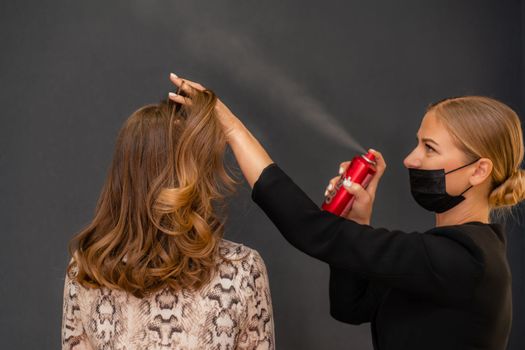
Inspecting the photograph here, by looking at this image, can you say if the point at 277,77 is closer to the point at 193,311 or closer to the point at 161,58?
the point at 161,58

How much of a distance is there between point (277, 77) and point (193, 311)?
1.19 metres

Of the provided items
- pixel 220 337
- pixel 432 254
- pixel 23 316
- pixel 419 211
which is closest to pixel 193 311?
pixel 220 337

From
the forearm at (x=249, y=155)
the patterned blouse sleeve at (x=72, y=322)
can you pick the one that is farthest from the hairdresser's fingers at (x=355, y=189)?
the patterned blouse sleeve at (x=72, y=322)

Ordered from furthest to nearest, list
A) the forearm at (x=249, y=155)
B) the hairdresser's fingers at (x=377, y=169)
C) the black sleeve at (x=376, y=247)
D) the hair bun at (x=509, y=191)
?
the hairdresser's fingers at (x=377, y=169) → the hair bun at (x=509, y=191) → the forearm at (x=249, y=155) → the black sleeve at (x=376, y=247)

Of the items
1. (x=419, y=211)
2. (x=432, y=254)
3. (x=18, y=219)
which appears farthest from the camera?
(x=419, y=211)

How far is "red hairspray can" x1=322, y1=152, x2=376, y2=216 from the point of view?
1.63 meters

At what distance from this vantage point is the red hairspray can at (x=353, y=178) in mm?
1630

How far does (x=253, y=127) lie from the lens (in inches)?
93.3

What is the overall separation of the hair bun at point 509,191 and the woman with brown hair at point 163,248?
687 mm

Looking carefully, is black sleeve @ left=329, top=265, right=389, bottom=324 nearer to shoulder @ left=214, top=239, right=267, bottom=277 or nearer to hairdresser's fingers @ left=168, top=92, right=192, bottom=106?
A: shoulder @ left=214, top=239, right=267, bottom=277

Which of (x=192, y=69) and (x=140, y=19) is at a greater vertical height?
(x=140, y=19)

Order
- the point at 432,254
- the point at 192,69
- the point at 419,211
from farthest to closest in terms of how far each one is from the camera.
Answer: the point at 419,211 < the point at 192,69 < the point at 432,254

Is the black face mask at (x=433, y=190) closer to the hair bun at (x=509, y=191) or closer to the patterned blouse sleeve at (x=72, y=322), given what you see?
the hair bun at (x=509, y=191)

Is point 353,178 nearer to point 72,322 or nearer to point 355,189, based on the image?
point 355,189
